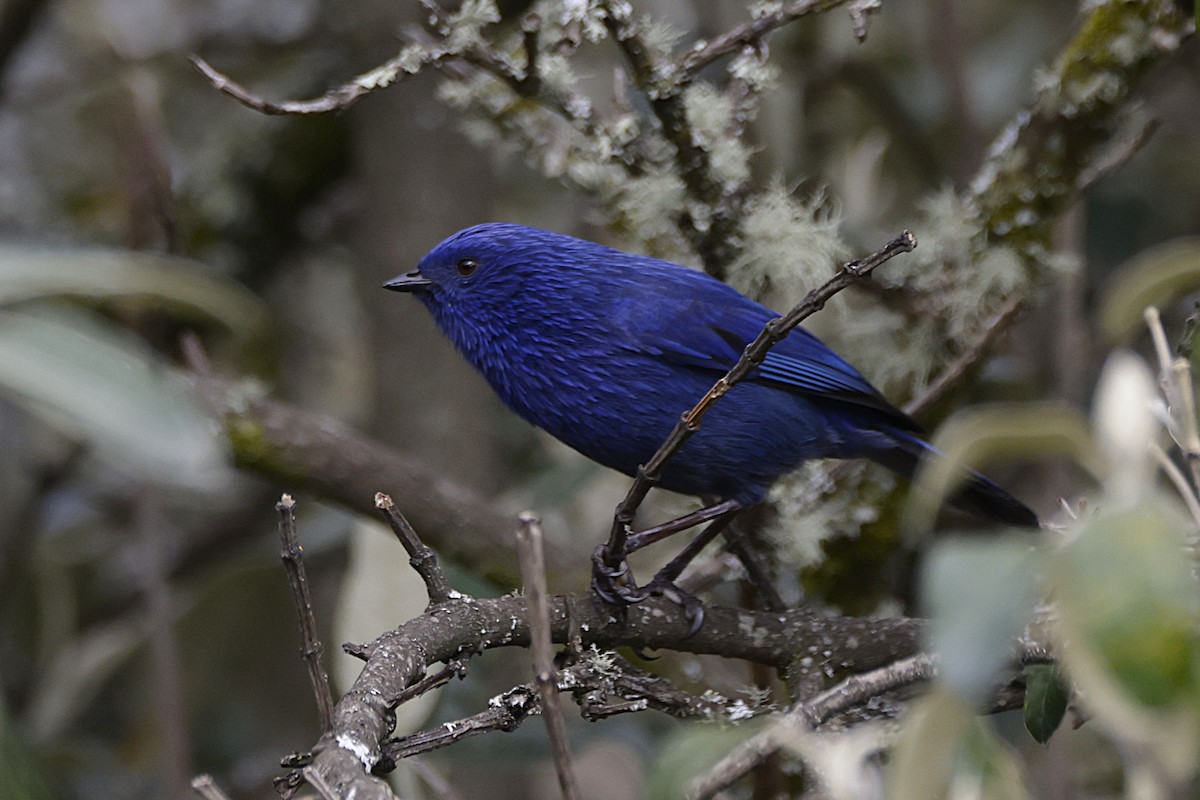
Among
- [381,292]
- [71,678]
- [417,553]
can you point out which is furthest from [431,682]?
[71,678]

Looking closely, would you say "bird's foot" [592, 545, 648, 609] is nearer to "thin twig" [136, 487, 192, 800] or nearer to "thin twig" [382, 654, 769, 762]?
"thin twig" [382, 654, 769, 762]

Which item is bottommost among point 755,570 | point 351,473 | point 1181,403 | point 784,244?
point 1181,403

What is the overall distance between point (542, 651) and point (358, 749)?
0.32 meters

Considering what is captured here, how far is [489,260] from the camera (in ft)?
10.5

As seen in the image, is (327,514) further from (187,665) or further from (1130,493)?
(1130,493)

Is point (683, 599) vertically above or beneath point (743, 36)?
beneath

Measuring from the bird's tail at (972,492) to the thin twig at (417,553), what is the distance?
1.49 m

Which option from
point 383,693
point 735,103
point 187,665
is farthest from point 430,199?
point 383,693

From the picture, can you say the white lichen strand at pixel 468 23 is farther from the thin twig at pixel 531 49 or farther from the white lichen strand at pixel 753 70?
the white lichen strand at pixel 753 70

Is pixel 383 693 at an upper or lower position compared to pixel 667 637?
lower

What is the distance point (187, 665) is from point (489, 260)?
1849mm

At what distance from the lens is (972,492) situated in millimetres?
3080

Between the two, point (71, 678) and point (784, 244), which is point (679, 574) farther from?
point (71, 678)

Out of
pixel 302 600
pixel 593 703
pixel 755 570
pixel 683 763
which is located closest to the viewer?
pixel 683 763
